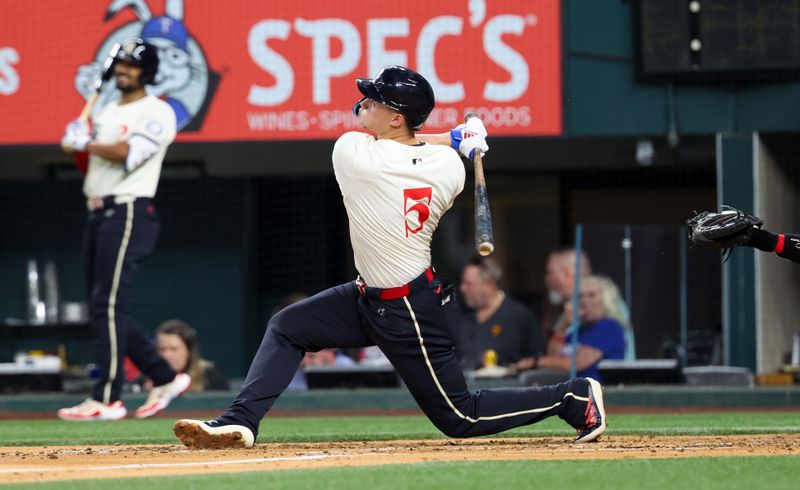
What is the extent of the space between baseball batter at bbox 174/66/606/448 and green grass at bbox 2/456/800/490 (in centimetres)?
64

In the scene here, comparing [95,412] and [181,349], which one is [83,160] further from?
[181,349]

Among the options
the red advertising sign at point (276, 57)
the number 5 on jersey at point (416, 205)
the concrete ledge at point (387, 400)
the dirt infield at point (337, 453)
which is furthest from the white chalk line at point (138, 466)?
the red advertising sign at point (276, 57)

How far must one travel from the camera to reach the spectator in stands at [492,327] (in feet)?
36.4

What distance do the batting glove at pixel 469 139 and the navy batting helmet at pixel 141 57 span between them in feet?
10.5

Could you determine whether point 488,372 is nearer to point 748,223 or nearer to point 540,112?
Result: point 540,112

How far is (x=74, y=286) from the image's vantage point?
14.3 m

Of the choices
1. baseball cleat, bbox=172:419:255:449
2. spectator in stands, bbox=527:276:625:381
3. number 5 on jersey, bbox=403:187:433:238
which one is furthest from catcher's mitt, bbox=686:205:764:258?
spectator in stands, bbox=527:276:625:381

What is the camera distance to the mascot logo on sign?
474 inches

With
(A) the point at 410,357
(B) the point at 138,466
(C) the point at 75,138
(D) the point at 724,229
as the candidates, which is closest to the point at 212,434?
(B) the point at 138,466

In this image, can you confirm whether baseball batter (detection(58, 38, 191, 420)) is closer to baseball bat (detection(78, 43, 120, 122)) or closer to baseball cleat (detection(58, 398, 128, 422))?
baseball cleat (detection(58, 398, 128, 422))

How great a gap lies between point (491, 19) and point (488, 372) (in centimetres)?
310

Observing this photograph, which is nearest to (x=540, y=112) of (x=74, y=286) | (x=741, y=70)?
(x=741, y=70)

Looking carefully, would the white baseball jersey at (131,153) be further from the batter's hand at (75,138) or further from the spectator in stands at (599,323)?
the spectator in stands at (599,323)

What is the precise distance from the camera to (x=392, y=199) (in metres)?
5.59
